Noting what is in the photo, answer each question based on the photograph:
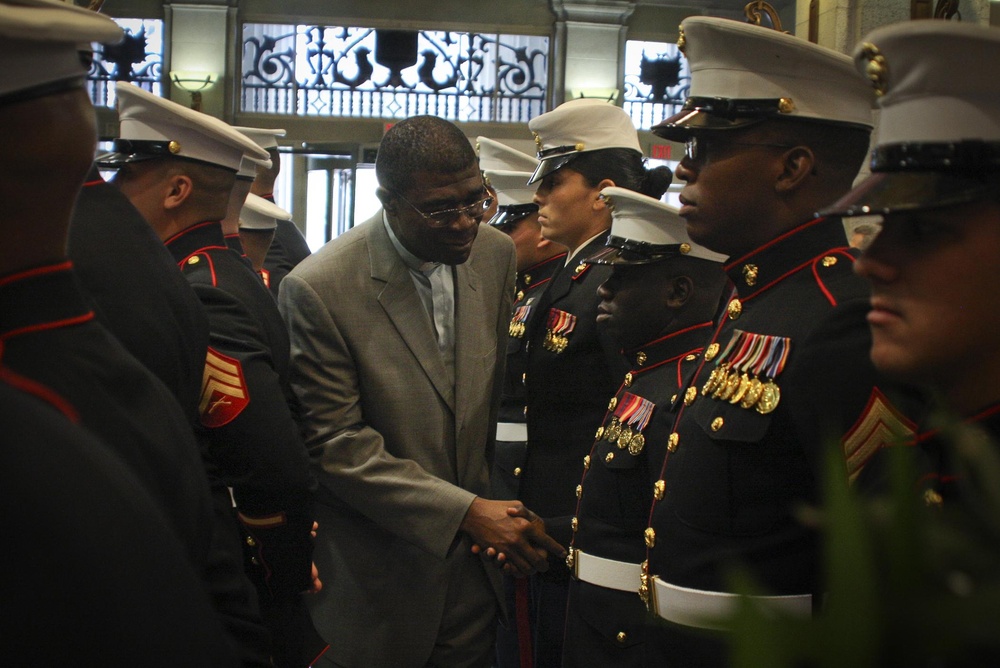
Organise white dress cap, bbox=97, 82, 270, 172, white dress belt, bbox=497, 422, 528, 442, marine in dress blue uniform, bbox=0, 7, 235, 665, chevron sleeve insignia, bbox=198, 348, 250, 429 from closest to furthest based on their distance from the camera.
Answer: marine in dress blue uniform, bbox=0, 7, 235, 665 < chevron sleeve insignia, bbox=198, 348, 250, 429 < white dress cap, bbox=97, 82, 270, 172 < white dress belt, bbox=497, 422, 528, 442

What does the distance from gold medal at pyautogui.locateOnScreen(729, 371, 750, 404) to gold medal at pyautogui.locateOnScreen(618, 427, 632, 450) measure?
23.0 inches

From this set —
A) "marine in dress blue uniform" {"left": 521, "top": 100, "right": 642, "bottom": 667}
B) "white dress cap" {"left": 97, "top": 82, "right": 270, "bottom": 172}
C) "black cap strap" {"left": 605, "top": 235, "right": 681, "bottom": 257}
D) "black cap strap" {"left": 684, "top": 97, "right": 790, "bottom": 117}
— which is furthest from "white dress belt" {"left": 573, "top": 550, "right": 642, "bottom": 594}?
"white dress cap" {"left": 97, "top": 82, "right": 270, "bottom": 172}

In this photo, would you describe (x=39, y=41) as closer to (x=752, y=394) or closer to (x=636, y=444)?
(x=752, y=394)

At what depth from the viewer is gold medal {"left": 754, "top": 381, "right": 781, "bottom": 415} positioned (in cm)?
174

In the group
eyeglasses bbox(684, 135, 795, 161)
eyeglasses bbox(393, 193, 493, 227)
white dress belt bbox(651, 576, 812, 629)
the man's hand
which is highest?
eyeglasses bbox(684, 135, 795, 161)

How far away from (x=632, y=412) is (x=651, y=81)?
992cm

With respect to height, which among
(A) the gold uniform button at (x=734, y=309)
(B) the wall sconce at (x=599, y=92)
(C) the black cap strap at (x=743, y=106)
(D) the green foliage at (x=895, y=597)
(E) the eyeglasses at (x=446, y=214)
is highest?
(B) the wall sconce at (x=599, y=92)

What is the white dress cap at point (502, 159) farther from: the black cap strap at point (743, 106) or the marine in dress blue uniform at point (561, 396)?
the black cap strap at point (743, 106)

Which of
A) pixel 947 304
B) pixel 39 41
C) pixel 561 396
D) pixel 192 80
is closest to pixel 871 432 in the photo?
pixel 947 304

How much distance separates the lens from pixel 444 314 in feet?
8.52

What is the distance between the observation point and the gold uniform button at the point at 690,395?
196cm

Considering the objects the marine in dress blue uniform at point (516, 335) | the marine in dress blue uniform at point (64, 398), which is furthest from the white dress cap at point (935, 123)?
the marine in dress blue uniform at point (516, 335)

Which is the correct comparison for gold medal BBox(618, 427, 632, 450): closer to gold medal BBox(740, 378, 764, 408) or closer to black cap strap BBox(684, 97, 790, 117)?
gold medal BBox(740, 378, 764, 408)

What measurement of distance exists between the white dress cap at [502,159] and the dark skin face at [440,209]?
222 centimetres
